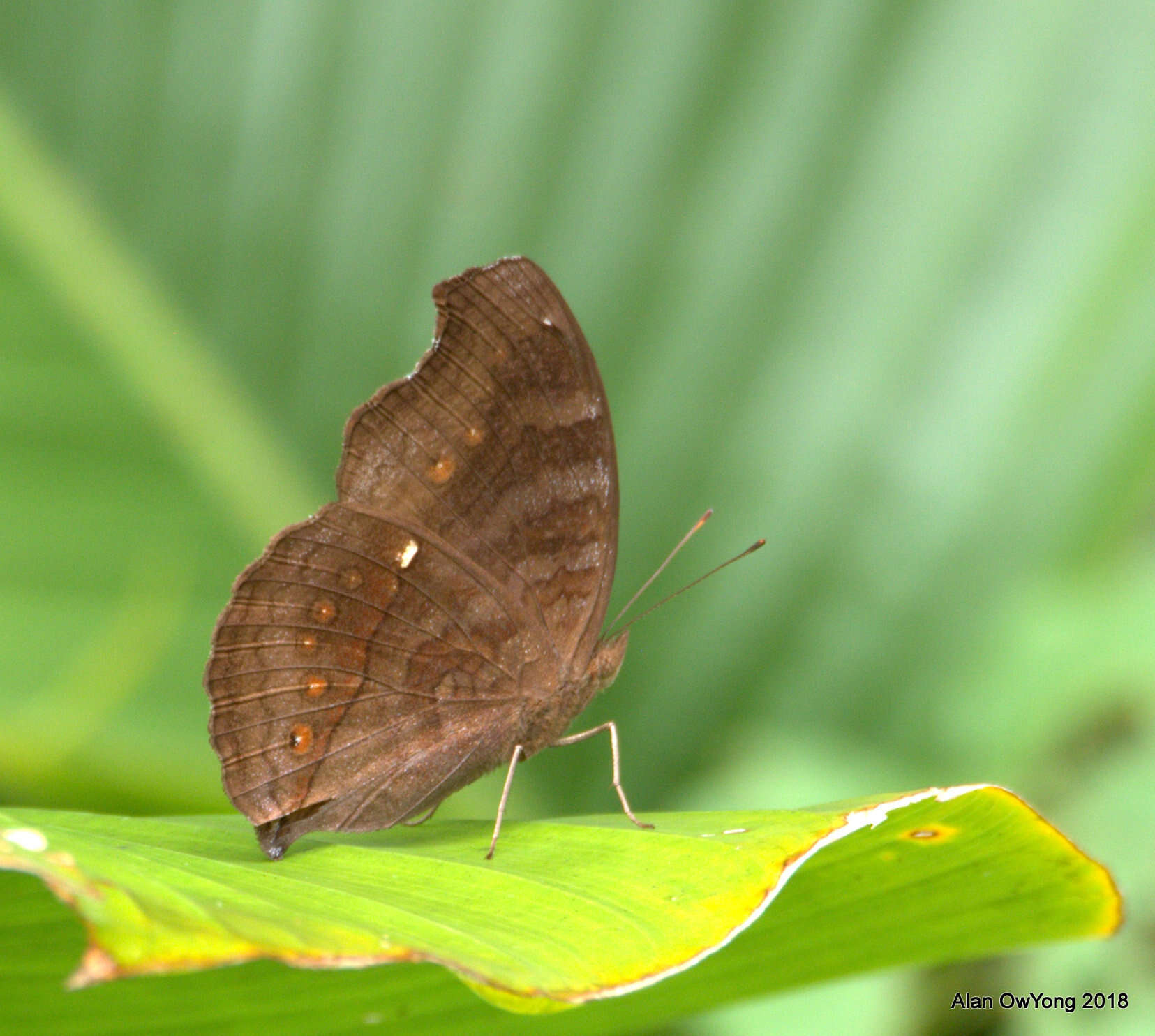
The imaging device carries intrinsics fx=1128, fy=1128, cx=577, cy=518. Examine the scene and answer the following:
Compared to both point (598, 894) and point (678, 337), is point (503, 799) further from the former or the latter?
point (678, 337)

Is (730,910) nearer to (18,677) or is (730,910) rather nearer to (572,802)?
(572,802)

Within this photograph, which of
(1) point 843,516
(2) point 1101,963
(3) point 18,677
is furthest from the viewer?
(1) point 843,516

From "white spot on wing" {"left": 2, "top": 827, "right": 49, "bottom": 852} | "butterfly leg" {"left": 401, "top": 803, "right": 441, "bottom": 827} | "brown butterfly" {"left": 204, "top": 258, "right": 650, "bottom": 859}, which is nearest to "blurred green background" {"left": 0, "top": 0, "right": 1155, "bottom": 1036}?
"butterfly leg" {"left": 401, "top": 803, "right": 441, "bottom": 827}

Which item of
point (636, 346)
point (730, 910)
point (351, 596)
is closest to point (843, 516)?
point (636, 346)

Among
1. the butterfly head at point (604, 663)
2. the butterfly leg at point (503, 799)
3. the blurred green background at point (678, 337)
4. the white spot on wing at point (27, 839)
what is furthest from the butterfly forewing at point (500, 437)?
the blurred green background at point (678, 337)

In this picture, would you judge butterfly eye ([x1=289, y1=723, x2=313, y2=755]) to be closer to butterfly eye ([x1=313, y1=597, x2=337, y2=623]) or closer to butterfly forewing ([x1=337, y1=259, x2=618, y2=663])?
butterfly eye ([x1=313, y1=597, x2=337, y2=623])

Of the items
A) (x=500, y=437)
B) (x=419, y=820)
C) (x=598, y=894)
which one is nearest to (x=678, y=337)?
(x=500, y=437)
